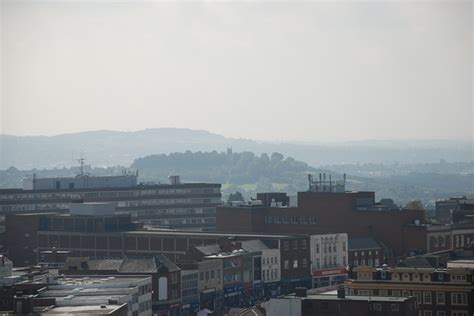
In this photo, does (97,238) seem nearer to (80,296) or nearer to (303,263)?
(303,263)

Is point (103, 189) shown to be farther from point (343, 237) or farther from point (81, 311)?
point (81, 311)

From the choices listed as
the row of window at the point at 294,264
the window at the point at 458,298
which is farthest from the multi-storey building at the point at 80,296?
the row of window at the point at 294,264

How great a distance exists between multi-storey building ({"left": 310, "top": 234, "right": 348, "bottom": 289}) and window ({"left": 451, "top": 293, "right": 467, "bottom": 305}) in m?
39.6

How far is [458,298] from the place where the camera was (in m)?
101

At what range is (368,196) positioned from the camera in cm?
15800

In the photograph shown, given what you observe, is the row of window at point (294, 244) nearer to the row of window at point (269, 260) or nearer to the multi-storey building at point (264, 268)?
the multi-storey building at point (264, 268)

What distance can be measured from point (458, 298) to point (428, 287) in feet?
7.10

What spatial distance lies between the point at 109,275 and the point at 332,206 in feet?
161

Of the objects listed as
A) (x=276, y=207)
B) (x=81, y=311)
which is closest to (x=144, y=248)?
(x=276, y=207)

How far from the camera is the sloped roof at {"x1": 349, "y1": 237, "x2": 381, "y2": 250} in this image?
147875 mm

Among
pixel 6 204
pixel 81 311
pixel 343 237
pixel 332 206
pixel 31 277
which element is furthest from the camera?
pixel 6 204

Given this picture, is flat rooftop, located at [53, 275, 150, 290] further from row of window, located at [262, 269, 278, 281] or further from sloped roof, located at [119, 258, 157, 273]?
row of window, located at [262, 269, 278, 281]

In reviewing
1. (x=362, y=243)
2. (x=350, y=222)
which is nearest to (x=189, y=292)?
(x=362, y=243)

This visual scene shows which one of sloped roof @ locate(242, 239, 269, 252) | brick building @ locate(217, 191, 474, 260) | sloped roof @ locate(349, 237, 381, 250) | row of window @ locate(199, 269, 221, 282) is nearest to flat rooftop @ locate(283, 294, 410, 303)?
row of window @ locate(199, 269, 221, 282)
